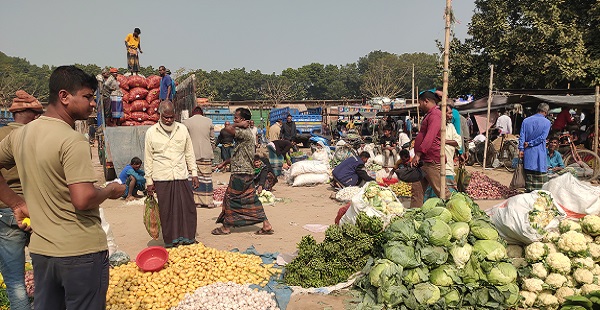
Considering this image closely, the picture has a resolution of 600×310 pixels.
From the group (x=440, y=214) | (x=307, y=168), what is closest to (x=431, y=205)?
(x=440, y=214)

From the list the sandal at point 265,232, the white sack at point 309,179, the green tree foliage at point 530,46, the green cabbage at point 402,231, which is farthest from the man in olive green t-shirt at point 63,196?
the green tree foliage at point 530,46

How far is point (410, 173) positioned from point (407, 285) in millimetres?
2188

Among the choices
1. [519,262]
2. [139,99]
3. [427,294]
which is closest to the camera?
Result: [427,294]

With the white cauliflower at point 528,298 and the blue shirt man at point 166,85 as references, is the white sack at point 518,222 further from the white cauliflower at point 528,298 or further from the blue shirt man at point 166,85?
the blue shirt man at point 166,85

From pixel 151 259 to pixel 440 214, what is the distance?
2.81 m

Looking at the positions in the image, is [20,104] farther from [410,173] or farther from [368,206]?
[410,173]

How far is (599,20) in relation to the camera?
14555 millimetres

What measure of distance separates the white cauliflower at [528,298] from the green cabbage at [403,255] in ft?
3.28

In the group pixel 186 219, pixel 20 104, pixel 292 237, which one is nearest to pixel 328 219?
pixel 292 237

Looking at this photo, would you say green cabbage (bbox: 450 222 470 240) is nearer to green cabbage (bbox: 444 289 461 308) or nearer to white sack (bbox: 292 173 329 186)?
green cabbage (bbox: 444 289 461 308)

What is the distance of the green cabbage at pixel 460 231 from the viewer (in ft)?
12.3

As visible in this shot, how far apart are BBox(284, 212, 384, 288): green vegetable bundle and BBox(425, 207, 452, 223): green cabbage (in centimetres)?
51

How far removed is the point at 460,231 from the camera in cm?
374

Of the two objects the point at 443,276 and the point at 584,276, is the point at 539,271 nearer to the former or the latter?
the point at 584,276
